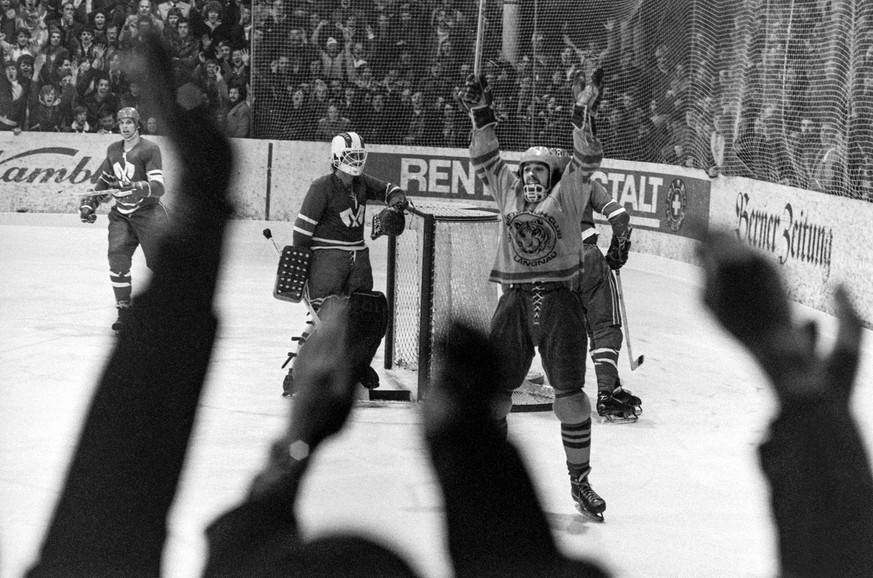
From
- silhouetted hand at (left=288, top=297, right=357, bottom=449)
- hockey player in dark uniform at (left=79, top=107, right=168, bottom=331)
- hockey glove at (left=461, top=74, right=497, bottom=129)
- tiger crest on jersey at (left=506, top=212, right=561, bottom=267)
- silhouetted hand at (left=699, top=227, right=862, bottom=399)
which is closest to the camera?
silhouetted hand at (left=699, top=227, right=862, bottom=399)

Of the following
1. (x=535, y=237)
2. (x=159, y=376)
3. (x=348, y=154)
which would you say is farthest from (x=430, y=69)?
(x=159, y=376)

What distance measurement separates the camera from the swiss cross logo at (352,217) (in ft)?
19.5

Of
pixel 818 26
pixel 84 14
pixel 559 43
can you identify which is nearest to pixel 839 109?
pixel 818 26

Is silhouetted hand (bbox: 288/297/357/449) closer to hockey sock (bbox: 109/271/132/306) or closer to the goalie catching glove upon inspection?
the goalie catching glove

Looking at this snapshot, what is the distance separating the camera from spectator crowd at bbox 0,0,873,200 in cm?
1078

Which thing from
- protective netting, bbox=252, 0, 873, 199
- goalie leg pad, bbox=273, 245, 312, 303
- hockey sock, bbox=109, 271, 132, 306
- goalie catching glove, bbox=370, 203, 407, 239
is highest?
protective netting, bbox=252, 0, 873, 199

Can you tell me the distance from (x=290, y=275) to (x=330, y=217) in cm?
42

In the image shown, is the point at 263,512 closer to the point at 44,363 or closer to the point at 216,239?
the point at 216,239

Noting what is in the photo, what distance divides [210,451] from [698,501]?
6.96 feet

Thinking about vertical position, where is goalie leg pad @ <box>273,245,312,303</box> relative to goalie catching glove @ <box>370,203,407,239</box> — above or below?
below

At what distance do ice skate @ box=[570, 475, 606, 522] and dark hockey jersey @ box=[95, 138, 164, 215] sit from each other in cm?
428

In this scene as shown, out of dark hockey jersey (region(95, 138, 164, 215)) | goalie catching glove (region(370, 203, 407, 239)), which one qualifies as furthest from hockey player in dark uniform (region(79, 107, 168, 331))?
goalie catching glove (region(370, 203, 407, 239))

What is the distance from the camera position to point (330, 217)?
5.94 m

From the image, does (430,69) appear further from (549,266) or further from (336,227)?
(549,266)
